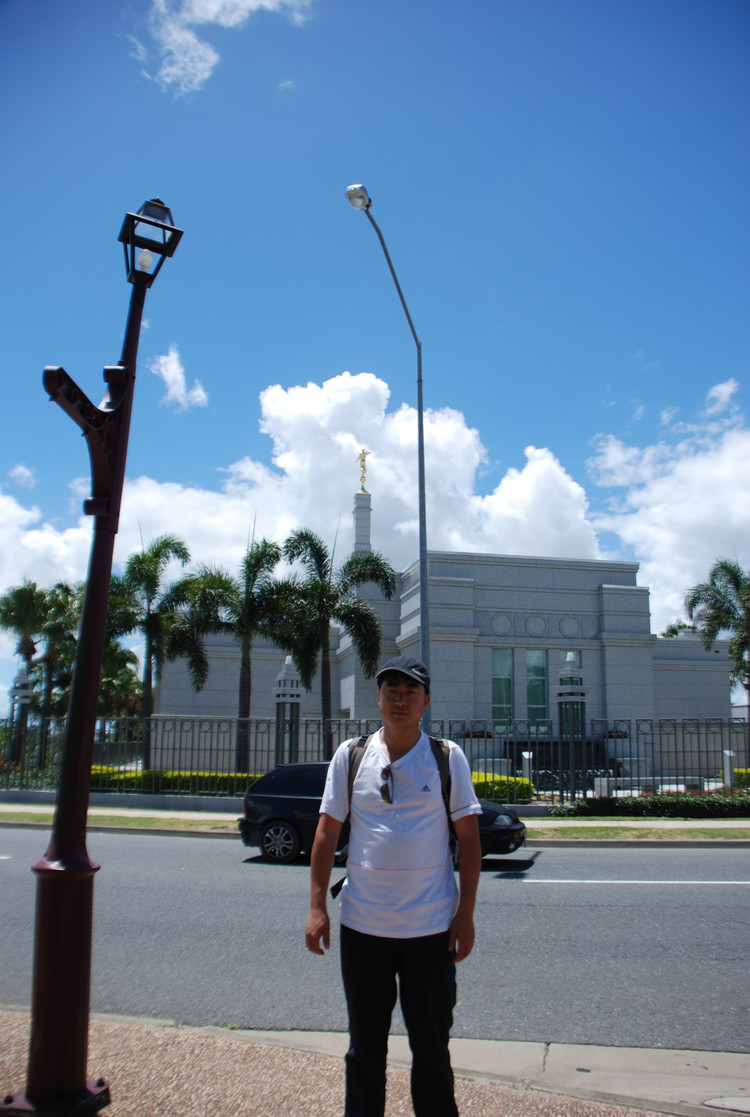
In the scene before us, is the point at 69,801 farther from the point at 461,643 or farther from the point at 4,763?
the point at 461,643

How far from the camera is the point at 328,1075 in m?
3.88

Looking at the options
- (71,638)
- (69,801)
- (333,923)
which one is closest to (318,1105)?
(69,801)

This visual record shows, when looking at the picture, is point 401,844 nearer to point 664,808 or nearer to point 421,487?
point 421,487

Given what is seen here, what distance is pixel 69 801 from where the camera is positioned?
142 inches

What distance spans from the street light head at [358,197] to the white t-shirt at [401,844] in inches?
484

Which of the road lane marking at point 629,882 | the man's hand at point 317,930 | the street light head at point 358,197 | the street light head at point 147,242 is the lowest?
the road lane marking at point 629,882

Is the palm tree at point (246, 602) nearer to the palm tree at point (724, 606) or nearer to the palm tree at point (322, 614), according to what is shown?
the palm tree at point (322, 614)

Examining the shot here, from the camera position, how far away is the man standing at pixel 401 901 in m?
2.90

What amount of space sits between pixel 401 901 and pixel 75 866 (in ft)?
4.86

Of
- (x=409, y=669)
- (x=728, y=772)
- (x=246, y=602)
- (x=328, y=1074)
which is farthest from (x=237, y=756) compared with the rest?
(x=409, y=669)

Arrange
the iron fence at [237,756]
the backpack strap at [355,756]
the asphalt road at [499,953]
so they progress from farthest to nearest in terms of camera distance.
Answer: the iron fence at [237,756]
the asphalt road at [499,953]
the backpack strap at [355,756]

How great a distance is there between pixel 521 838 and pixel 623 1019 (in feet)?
20.7

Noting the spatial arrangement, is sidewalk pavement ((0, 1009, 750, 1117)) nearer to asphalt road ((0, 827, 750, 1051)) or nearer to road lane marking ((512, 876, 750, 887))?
asphalt road ((0, 827, 750, 1051))

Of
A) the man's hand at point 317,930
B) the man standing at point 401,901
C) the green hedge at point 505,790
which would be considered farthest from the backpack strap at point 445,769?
the green hedge at point 505,790
